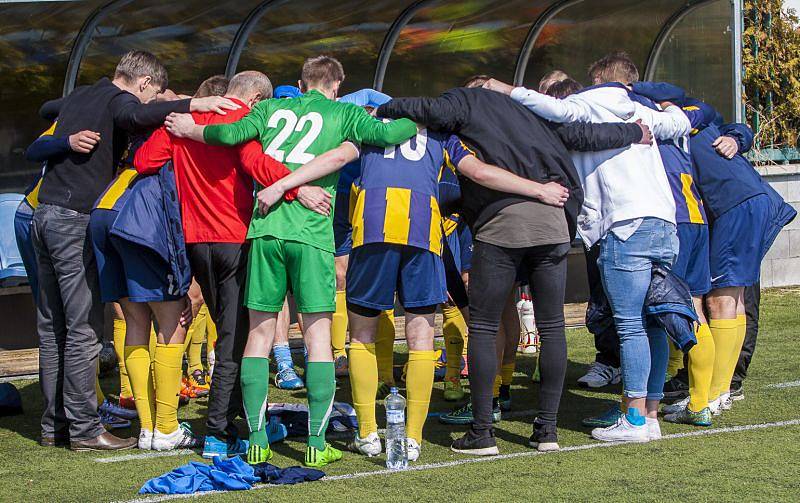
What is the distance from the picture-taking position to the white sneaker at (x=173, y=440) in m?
5.73

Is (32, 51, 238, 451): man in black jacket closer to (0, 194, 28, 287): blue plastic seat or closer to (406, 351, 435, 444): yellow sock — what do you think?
(406, 351, 435, 444): yellow sock

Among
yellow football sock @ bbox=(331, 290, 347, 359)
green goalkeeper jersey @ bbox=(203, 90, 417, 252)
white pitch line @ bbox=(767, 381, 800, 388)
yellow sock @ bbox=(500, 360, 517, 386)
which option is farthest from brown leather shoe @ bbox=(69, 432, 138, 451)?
white pitch line @ bbox=(767, 381, 800, 388)

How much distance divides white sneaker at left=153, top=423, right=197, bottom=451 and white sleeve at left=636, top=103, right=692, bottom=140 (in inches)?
113

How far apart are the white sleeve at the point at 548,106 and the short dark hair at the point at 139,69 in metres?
1.90

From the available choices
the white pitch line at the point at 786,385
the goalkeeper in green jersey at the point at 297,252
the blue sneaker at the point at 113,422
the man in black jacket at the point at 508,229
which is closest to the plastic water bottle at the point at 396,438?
the goalkeeper in green jersey at the point at 297,252

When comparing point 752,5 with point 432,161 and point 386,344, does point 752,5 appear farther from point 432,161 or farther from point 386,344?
point 432,161

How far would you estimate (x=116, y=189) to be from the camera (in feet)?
18.9

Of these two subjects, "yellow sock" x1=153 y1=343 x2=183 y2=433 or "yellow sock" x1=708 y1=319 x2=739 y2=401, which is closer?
"yellow sock" x1=153 y1=343 x2=183 y2=433

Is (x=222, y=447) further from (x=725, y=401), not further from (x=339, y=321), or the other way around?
(x=725, y=401)

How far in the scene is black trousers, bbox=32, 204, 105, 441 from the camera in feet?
19.1

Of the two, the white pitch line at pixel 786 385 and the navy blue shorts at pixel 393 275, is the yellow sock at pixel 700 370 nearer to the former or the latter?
the white pitch line at pixel 786 385

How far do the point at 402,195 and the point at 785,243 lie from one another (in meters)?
7.33

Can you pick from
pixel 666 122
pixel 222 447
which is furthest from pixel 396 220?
pixel 666 122

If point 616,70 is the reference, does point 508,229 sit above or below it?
below
